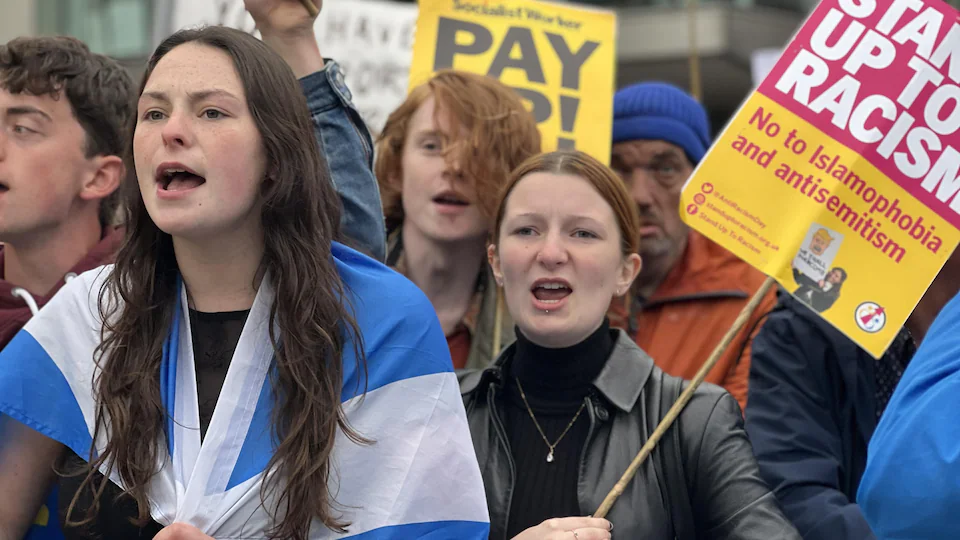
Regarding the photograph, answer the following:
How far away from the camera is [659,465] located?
2.75 m

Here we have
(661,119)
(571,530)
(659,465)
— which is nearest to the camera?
(571,530)

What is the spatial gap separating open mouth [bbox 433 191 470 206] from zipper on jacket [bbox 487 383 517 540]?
0.84 m

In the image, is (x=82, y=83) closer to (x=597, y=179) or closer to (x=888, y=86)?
(x=597, y=179)

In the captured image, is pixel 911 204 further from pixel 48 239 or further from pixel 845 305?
pixel 48 239

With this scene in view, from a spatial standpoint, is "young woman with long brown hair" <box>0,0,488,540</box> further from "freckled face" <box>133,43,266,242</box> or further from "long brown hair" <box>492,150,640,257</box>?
"long brown hair" <box>492,150,640,257</box>

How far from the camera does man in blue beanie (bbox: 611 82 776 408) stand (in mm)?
3889

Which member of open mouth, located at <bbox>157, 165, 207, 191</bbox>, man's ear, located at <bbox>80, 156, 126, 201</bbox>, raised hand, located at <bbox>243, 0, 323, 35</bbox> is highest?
raised hand, located at <bbox>243, 0, 323, 35</bbox>

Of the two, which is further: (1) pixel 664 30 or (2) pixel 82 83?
(1) pixel 664 30

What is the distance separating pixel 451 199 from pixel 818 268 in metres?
1.18

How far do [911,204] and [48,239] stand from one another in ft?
6.99

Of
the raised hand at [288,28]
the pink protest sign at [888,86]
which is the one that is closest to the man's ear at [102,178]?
the raised hand at [288,28]

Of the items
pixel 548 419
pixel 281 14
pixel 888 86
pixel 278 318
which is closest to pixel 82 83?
pixel 281 14

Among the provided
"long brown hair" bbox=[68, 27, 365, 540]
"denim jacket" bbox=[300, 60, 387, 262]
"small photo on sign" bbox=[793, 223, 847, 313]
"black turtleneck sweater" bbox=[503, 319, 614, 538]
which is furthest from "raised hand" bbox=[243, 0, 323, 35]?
"small photo on sign" bbox=[793, 223, 847, 313]

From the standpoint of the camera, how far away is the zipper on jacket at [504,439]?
9.17 ft
